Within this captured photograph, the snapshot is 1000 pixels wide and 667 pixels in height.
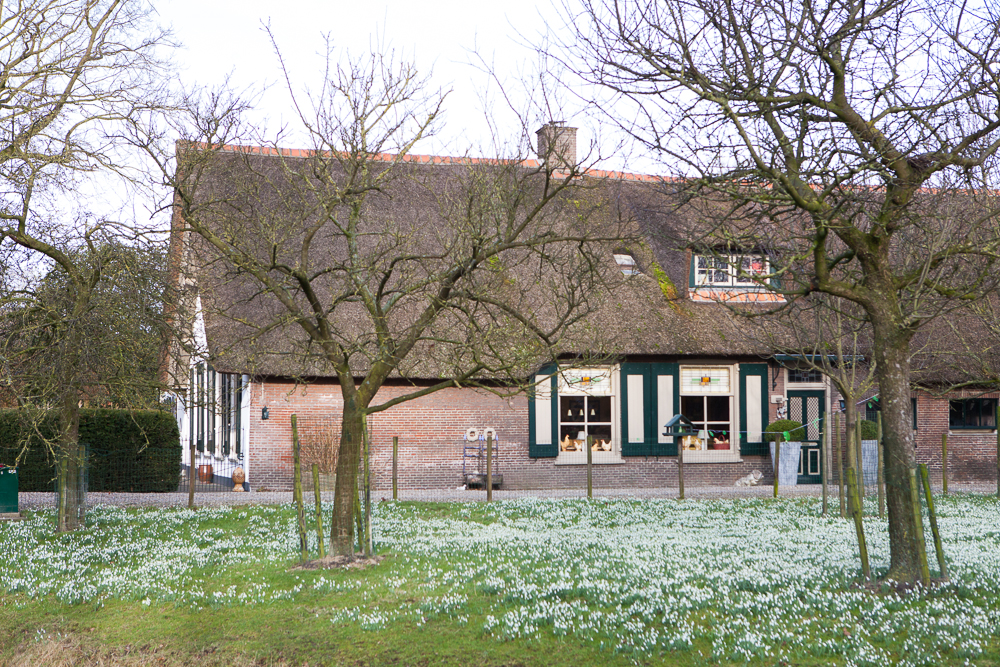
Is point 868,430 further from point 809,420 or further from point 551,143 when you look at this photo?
point 551,143

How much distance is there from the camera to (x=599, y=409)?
22.1 meters

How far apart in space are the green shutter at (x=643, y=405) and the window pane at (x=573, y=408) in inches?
37.6

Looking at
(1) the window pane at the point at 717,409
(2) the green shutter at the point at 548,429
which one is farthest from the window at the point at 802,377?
(2) the green shutter at the point at 548,429

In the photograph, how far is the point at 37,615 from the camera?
8.59 metres

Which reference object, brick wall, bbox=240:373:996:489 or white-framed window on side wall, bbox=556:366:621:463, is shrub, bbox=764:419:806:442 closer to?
brick wall, bbox=240:373:996:489

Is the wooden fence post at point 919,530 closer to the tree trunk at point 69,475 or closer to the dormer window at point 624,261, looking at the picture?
the tree trunk at point 69,475

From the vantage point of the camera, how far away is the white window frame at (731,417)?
22.1 meters

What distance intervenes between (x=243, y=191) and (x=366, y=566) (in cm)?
492

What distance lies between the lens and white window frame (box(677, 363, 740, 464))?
22.1 metres

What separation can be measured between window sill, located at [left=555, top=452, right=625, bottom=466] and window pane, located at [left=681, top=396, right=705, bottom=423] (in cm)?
200

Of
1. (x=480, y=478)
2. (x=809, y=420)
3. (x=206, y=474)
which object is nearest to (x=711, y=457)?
(x=809, y=420)

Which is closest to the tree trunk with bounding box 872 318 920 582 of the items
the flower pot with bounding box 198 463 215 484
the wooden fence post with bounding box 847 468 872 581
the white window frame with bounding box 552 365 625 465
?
the wooden fence post with bounding box 847 468 872 581

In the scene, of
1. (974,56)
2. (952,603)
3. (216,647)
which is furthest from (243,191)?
(952,603)

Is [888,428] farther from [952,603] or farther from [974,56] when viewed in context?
[974,56]
